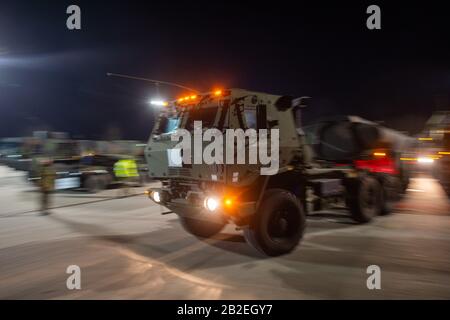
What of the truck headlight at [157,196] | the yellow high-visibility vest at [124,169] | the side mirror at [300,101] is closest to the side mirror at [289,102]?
the side mirror at [300,101]

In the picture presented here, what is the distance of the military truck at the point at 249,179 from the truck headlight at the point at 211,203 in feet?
0.05

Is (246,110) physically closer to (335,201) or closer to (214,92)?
(214,92)

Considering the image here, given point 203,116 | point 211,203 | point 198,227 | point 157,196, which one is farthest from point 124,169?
point 211,203

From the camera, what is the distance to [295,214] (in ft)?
20.8

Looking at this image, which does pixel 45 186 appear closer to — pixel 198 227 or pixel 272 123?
pixel 198 227

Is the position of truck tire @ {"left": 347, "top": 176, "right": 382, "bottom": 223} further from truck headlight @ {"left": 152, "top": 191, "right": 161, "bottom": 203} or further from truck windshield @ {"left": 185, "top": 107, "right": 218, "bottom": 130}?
truck headlight @ {"left": 152, "top": 191, "right": 161, "bottom": 203}

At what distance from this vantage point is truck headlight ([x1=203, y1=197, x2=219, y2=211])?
18.4 ft

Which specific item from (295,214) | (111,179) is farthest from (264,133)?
(111,179)

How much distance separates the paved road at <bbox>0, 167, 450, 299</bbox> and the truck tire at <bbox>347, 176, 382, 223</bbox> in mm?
260

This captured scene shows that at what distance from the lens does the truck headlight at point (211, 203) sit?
5.62 metres

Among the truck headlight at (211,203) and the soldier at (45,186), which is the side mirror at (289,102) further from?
the soldier at (45,186)

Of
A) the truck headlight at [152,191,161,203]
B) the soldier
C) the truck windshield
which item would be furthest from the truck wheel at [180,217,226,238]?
the soldier
